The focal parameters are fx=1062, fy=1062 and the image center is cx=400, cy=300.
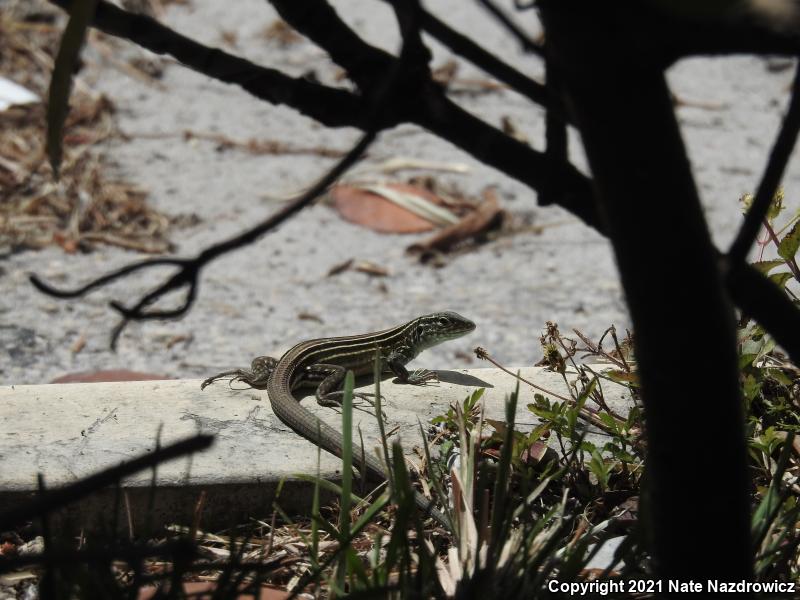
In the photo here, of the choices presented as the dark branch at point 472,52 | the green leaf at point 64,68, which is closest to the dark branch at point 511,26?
the dark branch at point 472,52

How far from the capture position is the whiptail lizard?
3.13 meters

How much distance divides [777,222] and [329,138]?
3.11 meters

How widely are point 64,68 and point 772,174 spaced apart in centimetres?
98

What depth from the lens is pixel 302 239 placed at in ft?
20.6

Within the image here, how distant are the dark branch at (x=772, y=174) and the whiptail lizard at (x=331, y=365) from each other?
5.26 ft

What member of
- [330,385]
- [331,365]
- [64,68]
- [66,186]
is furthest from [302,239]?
[64,68]

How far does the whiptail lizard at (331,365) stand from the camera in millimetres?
3133

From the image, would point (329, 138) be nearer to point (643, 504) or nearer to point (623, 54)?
point (643, 504)

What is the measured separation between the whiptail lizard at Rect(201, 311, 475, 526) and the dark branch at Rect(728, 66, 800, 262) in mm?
1603

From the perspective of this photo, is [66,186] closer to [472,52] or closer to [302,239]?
[302,239]

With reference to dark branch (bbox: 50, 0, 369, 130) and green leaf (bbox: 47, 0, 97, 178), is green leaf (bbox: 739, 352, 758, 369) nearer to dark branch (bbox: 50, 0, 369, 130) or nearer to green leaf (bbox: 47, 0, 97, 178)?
dark branch (bbox: 50, 0, 369, 130)

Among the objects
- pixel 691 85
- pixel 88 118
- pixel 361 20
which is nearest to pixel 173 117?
pixel 88 118

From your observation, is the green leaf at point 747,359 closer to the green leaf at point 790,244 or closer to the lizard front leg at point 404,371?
the green leaf at point 790,244

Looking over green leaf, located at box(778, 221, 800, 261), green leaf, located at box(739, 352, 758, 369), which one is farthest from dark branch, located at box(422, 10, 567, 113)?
green leaf, located at box(739, 352, 758, 369)
